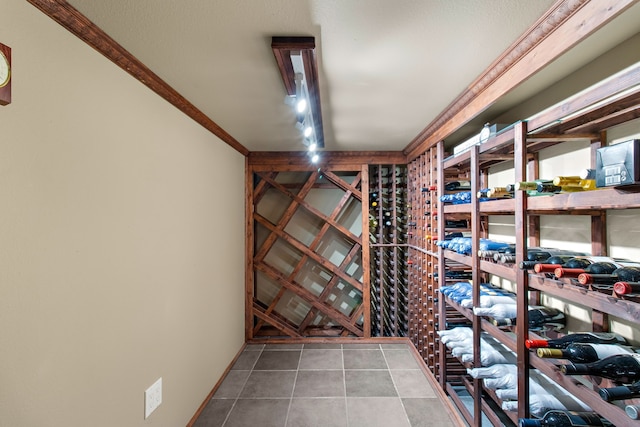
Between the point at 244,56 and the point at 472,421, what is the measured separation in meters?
2.16

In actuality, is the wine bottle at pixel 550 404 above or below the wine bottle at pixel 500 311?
below

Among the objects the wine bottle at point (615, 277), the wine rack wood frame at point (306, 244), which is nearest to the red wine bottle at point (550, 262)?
the wine bottle at point (615, 277)

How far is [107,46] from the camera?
38.7 inches

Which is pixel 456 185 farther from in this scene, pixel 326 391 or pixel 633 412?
pixel 326 391

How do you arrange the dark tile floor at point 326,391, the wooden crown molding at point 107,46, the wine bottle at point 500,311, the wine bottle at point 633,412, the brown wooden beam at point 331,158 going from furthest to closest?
the brown wooden beam at point 331,158
the dark tile floor at point 326,391
the wine bottle at point 500,311
the wooden crown molding at point 107,46
the wine bottle at point 633,412

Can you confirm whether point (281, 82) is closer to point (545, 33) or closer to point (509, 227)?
point (545, 33)

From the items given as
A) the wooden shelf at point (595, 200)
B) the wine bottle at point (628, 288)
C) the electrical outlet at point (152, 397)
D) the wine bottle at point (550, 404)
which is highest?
the wooden shelf at point (595, 200)

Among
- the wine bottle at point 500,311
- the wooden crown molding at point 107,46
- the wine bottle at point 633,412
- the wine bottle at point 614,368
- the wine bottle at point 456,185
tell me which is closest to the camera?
the wine bottle at point 633,412

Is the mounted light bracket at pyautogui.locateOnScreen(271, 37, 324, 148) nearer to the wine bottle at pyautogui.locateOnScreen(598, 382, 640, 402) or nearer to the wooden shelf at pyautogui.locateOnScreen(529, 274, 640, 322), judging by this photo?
the wooden shelf at pyautogui.locateOnScreen(529, 274, 640, 322)

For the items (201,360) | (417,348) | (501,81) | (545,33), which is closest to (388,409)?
(417,348)

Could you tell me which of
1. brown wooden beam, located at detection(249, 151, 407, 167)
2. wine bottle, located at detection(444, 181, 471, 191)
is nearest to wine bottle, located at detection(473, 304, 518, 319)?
wine bottle, located at detection(444, 181, 471, 191)

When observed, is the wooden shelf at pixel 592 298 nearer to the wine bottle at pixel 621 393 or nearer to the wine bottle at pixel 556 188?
the wine bottle at pixel 621 393

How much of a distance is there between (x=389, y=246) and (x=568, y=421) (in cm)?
193

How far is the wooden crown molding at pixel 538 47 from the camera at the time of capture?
76 cm
